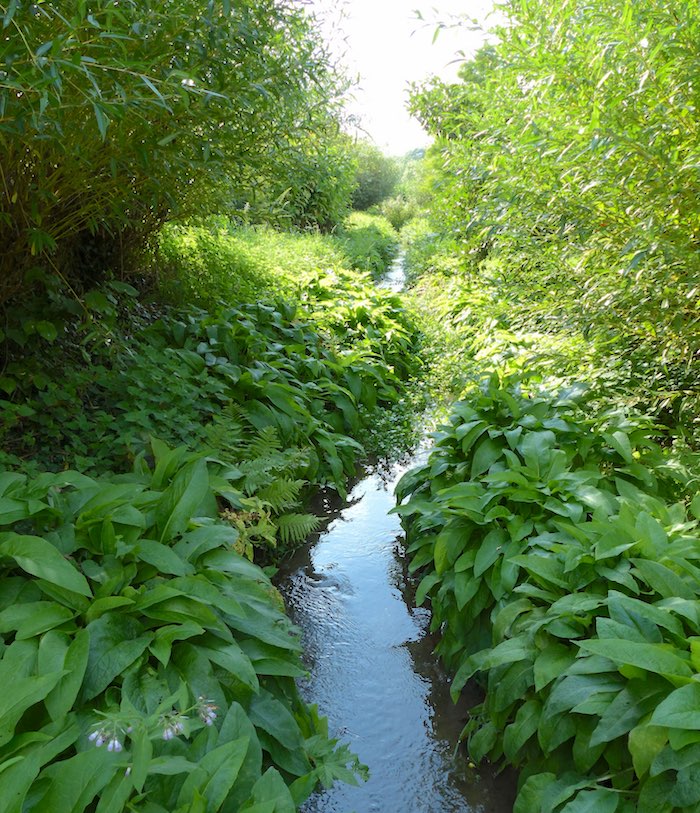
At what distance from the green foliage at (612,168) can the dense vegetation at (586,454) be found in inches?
0.5

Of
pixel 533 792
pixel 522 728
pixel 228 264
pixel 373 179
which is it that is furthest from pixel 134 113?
pixel 373 179

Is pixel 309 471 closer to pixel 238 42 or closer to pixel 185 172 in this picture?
pixel 185 172

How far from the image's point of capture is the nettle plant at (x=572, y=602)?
5.84 ft

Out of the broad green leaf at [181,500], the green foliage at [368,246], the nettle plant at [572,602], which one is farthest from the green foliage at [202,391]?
the green foliage at [368,246]

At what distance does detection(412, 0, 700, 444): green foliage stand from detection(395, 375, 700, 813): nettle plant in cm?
53

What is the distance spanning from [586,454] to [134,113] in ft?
8.30

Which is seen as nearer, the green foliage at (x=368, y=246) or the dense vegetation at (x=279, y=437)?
the dense vegetation at (x=279, y=437)

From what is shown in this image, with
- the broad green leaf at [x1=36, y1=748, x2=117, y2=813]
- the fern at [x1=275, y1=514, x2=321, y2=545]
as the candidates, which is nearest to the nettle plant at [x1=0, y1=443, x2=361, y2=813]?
the broad green leaf at [x1=36, y1=748, x2=117, y2=813]

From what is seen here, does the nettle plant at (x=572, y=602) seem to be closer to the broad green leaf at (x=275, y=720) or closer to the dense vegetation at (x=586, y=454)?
the dense vegetation at (x=586, y=454)

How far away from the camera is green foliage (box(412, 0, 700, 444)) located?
264 centimetres

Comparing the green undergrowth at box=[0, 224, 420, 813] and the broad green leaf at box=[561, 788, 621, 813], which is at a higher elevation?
the broad green leaf at box=[561, 788, 621, 813]

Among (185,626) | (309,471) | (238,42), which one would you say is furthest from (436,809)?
(238,42)

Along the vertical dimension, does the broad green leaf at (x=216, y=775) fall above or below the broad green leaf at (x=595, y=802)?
below

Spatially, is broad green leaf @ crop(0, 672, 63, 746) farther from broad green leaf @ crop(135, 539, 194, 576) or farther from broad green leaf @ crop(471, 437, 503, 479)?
broad green leaf @ crop(471, 437, 503, 479)
